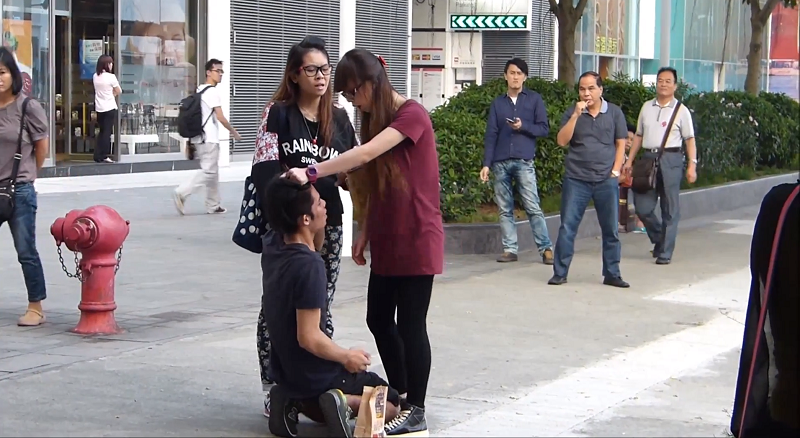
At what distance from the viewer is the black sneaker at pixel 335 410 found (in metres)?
5.14

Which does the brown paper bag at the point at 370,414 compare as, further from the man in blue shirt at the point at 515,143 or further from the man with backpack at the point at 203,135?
the man with backpack at the point at 203,135

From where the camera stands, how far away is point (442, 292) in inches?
378

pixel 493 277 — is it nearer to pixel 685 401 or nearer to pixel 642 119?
pixel 642 119

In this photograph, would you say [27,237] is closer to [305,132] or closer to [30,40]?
[305,132]

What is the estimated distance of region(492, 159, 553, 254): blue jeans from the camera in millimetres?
11250

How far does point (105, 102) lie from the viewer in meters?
20.7

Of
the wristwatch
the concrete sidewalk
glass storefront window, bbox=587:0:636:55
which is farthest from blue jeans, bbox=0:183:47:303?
glass storefront window, bbox=587:0:636:55

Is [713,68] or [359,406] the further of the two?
[713,68]

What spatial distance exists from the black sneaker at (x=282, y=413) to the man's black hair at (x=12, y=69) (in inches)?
137

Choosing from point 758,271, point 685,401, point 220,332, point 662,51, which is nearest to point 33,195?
point 220,332

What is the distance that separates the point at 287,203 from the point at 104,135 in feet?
53.8

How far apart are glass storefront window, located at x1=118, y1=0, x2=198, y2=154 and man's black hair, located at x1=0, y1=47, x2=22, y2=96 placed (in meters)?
13.7

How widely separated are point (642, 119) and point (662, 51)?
20.4 ft

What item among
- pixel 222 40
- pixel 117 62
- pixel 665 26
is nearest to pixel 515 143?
pixel 665 26
